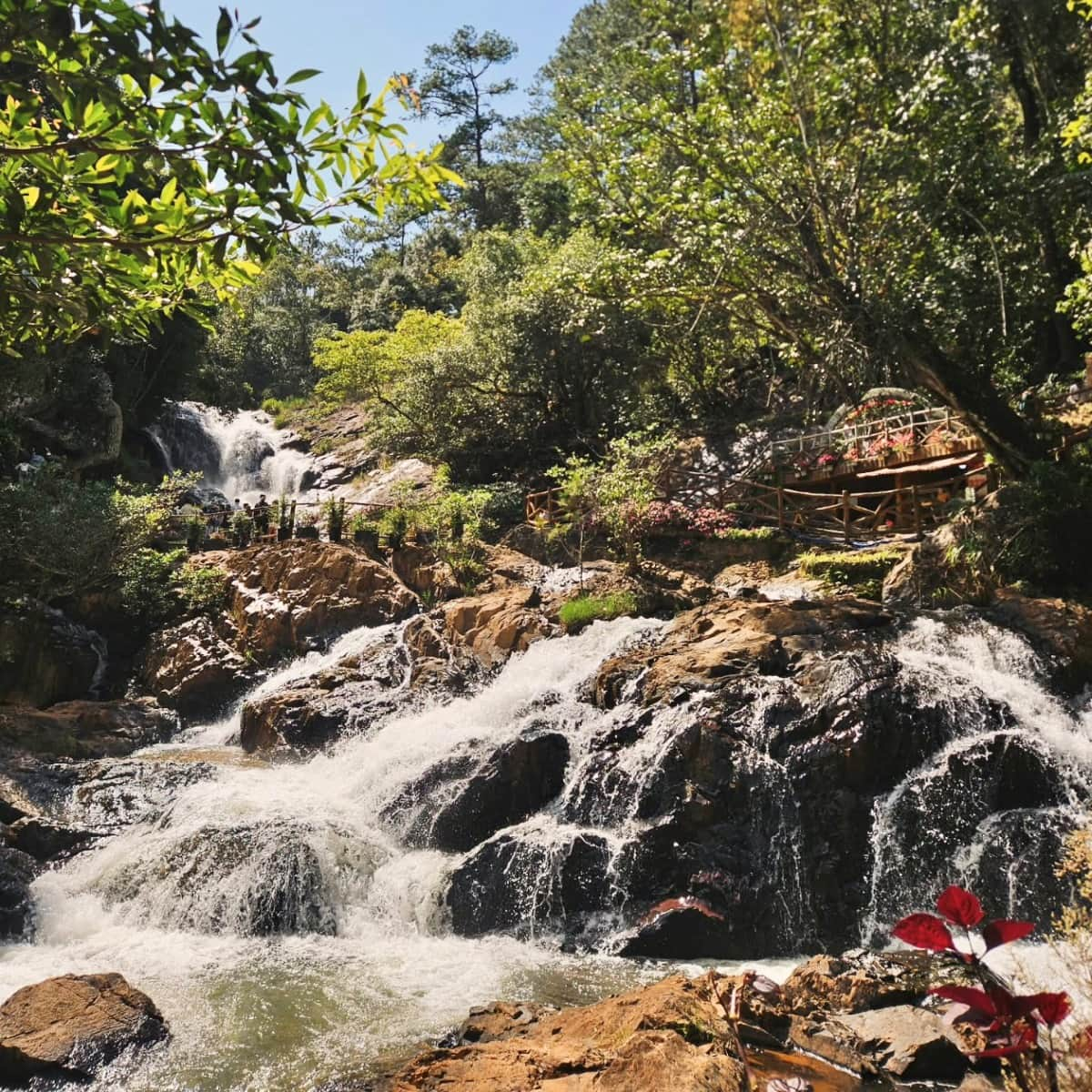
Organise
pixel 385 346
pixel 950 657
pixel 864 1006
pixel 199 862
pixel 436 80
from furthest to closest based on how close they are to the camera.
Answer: pixel 436 80 → pixel 385 346 → pixel 950 657 → pixel 199 862 → pixel 864 1006

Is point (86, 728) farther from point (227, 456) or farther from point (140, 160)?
point (227, 456)

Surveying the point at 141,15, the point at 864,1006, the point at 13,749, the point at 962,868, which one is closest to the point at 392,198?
the point at 141,15

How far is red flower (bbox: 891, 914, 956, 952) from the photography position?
215 centimetres

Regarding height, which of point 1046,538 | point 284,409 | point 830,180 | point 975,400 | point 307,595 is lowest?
point 1046,538

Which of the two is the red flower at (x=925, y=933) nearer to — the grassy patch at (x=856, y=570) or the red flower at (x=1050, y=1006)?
the red flower at (x=1050, y=1006)

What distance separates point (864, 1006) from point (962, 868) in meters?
2.87

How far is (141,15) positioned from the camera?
10.5 ft

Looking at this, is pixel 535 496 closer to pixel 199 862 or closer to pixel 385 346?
pixel 385 346

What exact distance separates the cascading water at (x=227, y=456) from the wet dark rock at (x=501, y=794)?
71.2ft

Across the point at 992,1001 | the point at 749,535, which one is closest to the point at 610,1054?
the point at 992,1001

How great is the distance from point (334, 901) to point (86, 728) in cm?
741

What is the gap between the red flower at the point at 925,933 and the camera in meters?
2.15

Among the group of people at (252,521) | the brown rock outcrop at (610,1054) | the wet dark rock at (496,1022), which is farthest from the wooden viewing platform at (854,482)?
the brown rock outcrop at (610,1054)

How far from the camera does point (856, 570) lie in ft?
50.1
